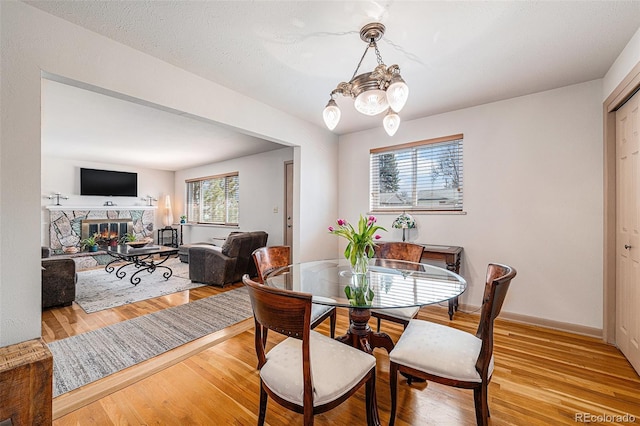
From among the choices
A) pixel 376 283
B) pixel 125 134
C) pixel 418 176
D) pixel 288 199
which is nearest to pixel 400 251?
pixel 376 283

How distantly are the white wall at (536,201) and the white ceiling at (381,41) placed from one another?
330mm

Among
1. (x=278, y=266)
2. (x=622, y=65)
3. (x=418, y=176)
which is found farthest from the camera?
(x=418, y=176)

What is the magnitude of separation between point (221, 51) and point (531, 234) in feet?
11.2

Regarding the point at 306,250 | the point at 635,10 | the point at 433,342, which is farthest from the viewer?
the point at 306,250

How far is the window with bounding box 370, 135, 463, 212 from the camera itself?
3264 millimetres

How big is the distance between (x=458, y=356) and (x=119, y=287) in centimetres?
477

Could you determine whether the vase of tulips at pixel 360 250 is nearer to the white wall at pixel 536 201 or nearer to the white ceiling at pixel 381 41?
the white ceiling at pixel 381 41

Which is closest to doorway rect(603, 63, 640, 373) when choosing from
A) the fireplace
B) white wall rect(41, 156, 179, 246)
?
the fireplace

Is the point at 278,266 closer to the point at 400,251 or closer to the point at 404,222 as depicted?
the point at 400,251

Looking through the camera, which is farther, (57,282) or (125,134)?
(125,134)

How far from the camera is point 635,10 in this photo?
1.61 metres

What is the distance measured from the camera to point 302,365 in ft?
3.81

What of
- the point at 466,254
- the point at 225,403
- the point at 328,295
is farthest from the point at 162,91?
the point at 466,254

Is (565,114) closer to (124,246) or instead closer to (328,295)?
(328,295)
